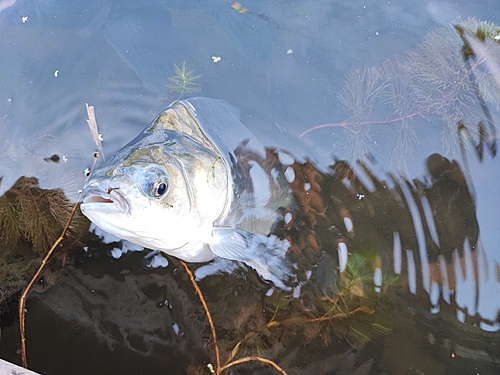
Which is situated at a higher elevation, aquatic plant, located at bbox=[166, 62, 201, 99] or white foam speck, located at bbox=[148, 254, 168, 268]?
aquatic plant, located at bbox=[166, 62, 201, 99]

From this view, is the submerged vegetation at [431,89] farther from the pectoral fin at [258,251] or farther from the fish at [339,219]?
the pectoral fin at [258,251]

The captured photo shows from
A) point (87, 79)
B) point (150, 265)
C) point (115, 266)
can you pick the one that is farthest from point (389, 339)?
point (87, 79)

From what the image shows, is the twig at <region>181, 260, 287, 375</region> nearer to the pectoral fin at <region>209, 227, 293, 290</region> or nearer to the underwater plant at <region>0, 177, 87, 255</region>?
the pectoral fin at <region>209, 227, 293, 290</region>

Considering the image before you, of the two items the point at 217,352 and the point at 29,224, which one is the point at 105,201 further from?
the point at 217,352

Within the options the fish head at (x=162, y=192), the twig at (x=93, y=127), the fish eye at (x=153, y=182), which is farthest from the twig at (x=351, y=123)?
the twig at (x=93, y=127)

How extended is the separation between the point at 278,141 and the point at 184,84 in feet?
2.34

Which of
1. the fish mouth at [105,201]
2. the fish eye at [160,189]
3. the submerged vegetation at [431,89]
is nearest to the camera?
the fish mouth at [105,201]

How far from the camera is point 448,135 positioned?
2525 millimetres

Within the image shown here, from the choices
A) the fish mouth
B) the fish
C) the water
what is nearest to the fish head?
the fish mouth

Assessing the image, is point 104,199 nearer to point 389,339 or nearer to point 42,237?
point 42,237

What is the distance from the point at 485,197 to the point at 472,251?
347mm

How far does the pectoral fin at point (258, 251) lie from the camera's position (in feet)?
6.98

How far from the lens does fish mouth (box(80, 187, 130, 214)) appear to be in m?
1.64

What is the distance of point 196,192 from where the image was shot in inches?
79.0
